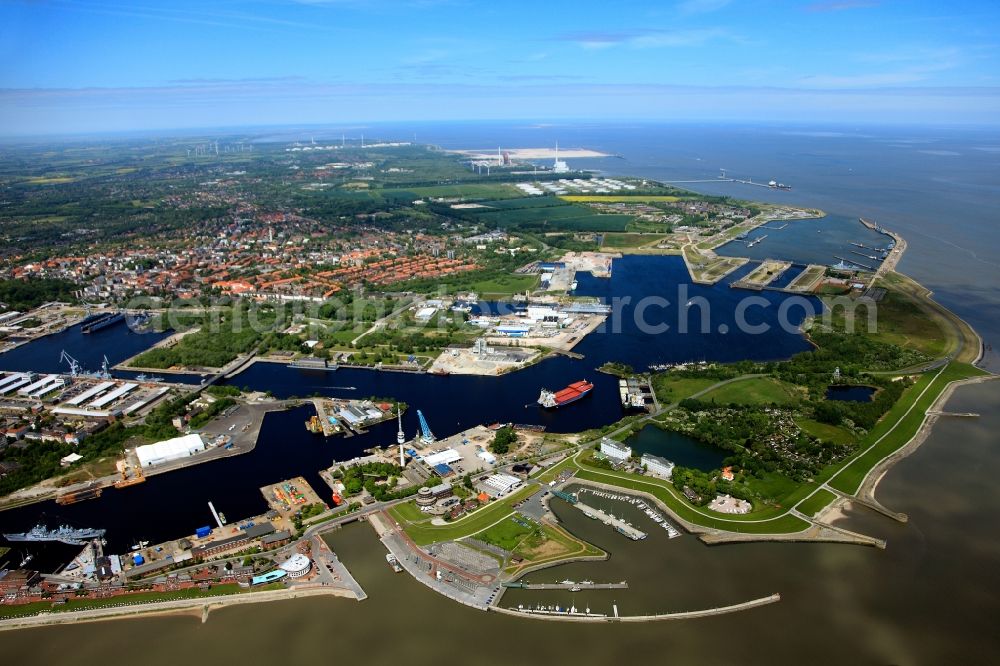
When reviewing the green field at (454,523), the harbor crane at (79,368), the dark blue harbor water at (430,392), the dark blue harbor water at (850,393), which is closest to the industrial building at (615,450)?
the dark blue harbor water at (430,392)

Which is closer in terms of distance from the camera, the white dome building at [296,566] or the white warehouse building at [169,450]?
the white dome building at [296,566]

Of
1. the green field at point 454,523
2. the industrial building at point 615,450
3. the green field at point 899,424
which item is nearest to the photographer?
the green field at point 454,523

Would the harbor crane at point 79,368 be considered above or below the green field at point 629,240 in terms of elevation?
below

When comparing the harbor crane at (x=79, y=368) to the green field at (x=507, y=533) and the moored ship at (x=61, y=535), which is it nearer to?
the moored ship at (x=61, y=535)

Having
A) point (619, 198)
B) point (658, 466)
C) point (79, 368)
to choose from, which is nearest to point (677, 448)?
point (658, 466)

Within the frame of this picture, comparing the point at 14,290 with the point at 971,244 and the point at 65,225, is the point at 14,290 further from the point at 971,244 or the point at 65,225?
the point at 971,244

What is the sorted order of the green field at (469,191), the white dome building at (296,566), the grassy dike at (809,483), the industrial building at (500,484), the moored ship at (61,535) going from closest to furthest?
the white dome building at (296,566), the moored ship at (61,535), the grassy dike at (809,483), the industrial building at (500,484), the green field at (469,191)

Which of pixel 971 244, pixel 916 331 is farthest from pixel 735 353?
pixel 971 244

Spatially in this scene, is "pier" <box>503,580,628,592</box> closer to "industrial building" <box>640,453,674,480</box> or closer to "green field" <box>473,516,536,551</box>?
"green field" <box>473,516,536,551</box>
